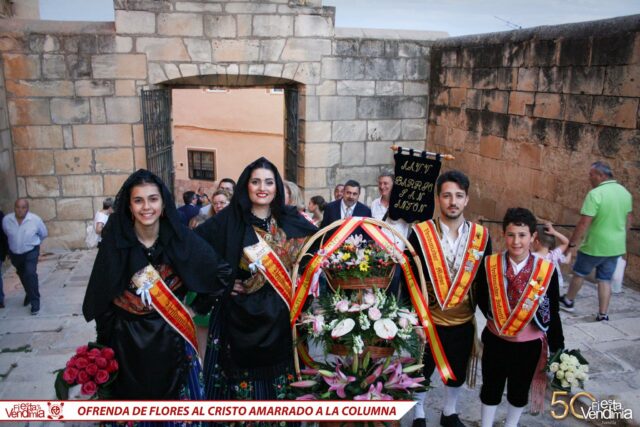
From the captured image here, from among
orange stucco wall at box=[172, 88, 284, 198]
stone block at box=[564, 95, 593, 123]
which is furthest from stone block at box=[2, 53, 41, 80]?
orange stucco wall at box=[172, 88, 284, 198]

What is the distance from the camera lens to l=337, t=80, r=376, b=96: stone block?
27.1ft

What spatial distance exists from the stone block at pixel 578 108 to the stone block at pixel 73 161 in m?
6.58

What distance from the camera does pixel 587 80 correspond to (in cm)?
588

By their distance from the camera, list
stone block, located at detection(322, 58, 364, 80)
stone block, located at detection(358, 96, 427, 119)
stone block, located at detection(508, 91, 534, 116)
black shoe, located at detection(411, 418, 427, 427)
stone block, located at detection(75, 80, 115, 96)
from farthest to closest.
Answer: stone block, located at detection(358, 96, 427, 119), stone block, located at detection(322, 58, 364, 80), stone block, located at detection(75, 80, 115, 96), stone block, located at detection(508, 91, 534, 116), black shoe, located at detection(411, 418, 427, 427)

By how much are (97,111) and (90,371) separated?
5.93 meters

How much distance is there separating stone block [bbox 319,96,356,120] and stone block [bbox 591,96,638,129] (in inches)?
143

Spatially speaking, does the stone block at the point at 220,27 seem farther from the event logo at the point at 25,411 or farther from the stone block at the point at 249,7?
the event logo at the point at 25,411

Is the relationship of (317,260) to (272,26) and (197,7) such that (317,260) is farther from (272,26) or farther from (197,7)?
(197,7)

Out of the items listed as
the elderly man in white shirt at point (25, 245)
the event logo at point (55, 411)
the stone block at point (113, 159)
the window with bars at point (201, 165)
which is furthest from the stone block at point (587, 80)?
the window with bars at point (201, 165)

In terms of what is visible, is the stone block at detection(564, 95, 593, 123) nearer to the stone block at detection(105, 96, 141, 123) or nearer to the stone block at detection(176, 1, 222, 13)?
the stone block at detection(176, 1, 222, 13)

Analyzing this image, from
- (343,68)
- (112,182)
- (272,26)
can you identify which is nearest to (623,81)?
(343,68)

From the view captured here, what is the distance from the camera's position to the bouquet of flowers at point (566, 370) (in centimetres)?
293

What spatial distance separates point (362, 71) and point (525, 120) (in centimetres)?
269

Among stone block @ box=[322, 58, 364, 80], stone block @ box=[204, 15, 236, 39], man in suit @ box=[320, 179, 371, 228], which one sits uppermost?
stone block @ box=[204, 15, 236, 39]
